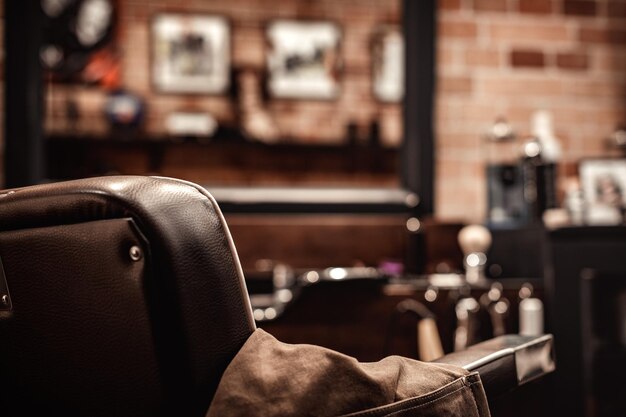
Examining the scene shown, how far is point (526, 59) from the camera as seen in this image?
9.62 feet

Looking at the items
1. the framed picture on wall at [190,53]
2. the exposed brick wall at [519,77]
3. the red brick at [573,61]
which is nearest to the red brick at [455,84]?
the exposed brick wall at [519,77]

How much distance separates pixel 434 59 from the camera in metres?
2.85

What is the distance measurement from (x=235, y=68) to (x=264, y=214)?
1665 millimetres

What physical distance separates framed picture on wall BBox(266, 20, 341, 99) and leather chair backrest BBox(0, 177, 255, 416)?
129 inches

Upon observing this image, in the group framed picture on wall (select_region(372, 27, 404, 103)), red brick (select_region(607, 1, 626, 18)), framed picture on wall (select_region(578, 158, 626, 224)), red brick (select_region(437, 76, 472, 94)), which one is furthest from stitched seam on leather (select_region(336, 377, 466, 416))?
framed picture on wall (select_region(372, 27, 404, 103))

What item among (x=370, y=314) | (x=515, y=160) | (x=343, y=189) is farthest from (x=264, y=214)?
(x=515, y=160)

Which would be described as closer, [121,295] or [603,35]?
[121,295]

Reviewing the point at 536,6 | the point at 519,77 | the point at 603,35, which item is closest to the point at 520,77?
the point at 519,77

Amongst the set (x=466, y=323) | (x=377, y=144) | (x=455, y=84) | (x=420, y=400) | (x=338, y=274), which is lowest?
(x=466, y=323)

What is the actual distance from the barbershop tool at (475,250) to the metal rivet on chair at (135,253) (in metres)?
1.71

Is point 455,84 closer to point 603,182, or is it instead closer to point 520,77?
point 520,77

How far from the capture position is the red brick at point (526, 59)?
2.92 meters

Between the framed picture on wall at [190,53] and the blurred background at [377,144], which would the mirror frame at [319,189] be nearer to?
the blurred background at [377,144]

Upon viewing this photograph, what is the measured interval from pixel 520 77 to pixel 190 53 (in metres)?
1.85
